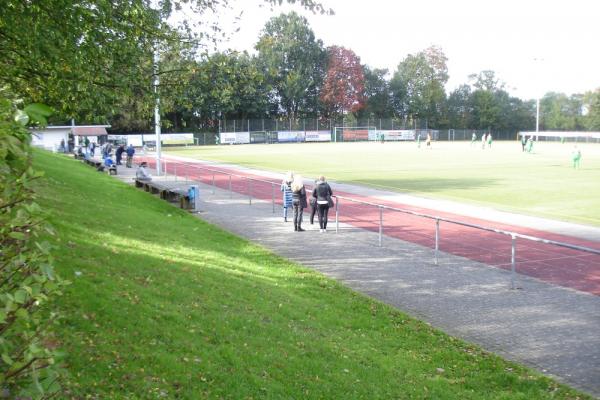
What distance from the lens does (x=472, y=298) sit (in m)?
10.3

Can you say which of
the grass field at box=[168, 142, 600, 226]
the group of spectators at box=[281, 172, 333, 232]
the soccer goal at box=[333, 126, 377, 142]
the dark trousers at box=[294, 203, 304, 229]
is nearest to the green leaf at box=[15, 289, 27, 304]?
the group of spectators at box=[281, 172, 333, 232]

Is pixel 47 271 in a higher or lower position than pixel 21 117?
lower

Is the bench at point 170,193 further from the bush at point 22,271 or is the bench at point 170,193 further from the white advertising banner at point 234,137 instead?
the white advertising banner at point 234,137

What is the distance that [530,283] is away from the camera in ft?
37.2

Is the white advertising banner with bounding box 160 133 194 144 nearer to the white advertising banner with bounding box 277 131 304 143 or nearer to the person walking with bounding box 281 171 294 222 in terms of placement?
the white advertising banner with bounding box 277 131 304 143

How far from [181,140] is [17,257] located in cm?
8291

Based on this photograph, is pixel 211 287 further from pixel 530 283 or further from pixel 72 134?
pixel 72 134

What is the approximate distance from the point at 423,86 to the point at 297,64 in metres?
27.0

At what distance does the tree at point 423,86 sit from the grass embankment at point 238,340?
349 ft

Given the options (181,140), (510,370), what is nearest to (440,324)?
(510,370)

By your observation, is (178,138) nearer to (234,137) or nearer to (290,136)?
(234,137)

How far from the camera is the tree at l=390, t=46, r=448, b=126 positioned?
373ft

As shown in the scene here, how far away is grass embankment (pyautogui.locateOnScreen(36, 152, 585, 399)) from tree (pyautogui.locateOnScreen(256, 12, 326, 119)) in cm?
8857

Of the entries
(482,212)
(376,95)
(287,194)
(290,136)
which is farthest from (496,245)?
(376,95)
